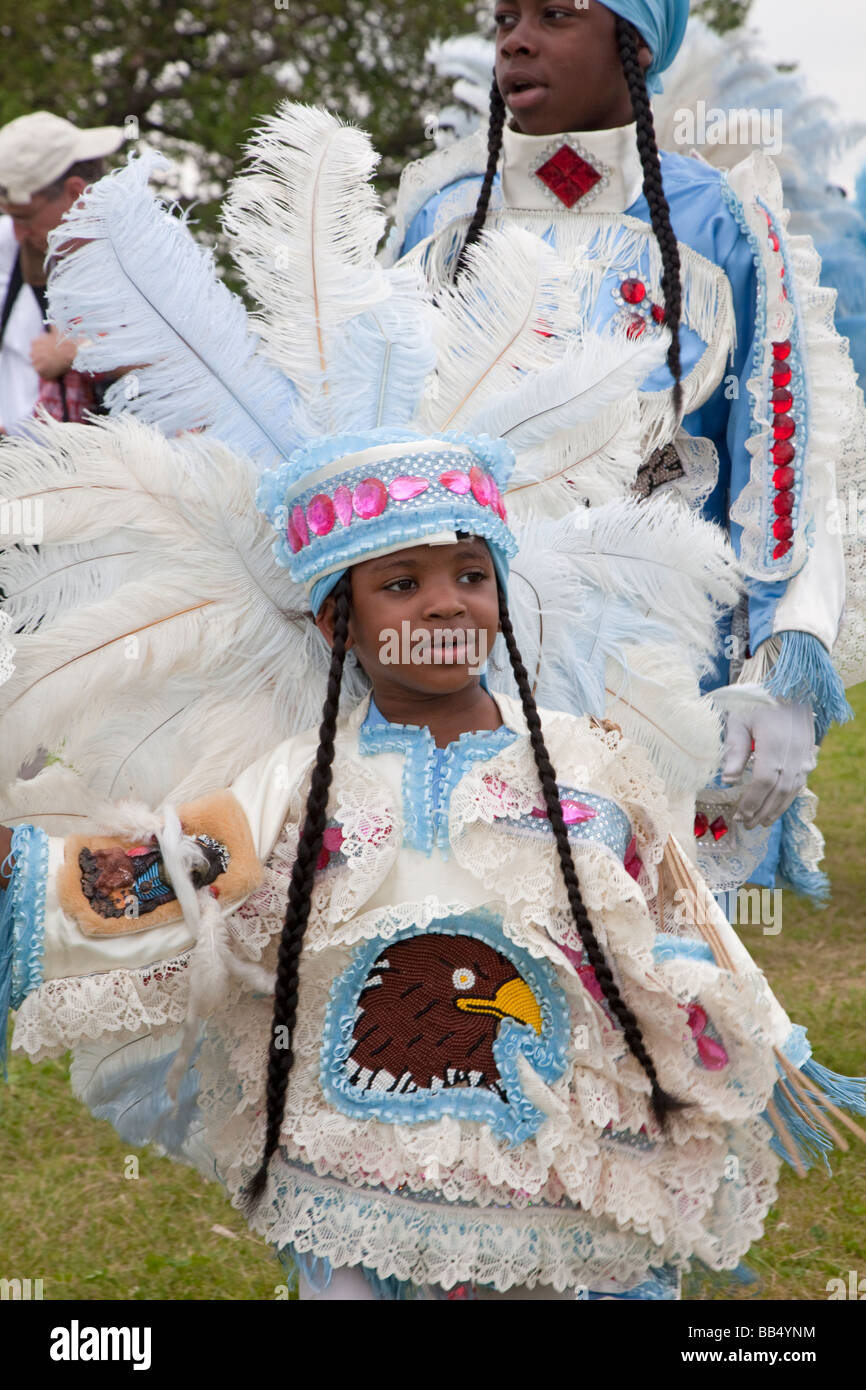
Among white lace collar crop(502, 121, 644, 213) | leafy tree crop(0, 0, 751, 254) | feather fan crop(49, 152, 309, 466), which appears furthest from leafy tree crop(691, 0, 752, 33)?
feather fan crop(49, 152, 309, 466)

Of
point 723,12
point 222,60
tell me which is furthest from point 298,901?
point 723,12

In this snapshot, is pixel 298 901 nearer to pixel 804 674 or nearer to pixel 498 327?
pixel 498 327

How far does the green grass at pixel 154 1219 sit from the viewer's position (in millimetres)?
3500

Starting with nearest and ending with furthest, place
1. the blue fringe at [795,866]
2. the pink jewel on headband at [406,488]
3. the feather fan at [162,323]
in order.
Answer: the pink jewel on headband at [406,488], the feather fan at [162,323], the blue fringe at [795,866]

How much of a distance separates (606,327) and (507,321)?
533 millimetres

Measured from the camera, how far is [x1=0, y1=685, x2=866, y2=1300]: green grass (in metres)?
3.50

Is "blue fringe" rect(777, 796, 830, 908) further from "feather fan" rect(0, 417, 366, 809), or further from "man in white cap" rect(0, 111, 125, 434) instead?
"man in white cap" rect(0, 111, 125, 434)

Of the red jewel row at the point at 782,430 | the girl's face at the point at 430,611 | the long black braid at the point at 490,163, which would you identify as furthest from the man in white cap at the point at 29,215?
the girl's face at the point at 430,611

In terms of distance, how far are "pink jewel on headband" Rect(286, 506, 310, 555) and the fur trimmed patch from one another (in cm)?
37

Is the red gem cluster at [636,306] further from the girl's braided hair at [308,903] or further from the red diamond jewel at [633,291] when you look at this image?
the girl's braided hair at [308,903]

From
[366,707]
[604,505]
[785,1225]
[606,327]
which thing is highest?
[606,327]

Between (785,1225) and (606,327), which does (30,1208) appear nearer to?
(785,1225)

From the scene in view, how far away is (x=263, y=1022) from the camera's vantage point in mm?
2557

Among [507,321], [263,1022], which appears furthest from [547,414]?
[263,1022]
